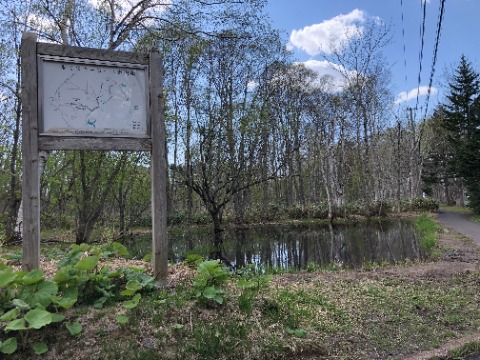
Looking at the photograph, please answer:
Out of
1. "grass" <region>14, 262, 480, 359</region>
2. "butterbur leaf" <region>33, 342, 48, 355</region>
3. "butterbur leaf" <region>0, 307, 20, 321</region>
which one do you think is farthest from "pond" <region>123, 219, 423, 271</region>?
"butterbur leaf" <region>0, 307, 20, 321</region>

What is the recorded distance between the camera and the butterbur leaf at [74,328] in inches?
116

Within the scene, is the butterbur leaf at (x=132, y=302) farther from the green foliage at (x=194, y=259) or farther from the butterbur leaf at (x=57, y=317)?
the green foliage at (x=194, y=259)

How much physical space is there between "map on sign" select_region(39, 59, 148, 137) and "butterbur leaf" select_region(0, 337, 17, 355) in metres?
1.95

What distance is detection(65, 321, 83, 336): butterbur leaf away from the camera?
2947 mm

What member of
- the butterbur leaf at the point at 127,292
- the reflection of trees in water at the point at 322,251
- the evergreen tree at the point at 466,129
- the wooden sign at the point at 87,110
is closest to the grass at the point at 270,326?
the butterbur leaf at the point at 127,292

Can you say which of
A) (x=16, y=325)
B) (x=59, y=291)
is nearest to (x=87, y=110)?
(x=59, y=291)

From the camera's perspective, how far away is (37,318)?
272 centimetres

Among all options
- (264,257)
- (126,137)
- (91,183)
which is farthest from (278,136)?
A: (126,137)

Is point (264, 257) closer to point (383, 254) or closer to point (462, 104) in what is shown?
point (383, 254)

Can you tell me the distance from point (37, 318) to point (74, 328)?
345 mm

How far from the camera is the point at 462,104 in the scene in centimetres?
2866

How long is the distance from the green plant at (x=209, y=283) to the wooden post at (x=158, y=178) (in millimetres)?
502

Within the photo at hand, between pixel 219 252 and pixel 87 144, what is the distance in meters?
10.7

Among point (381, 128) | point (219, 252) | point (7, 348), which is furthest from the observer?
point (381, 128)
